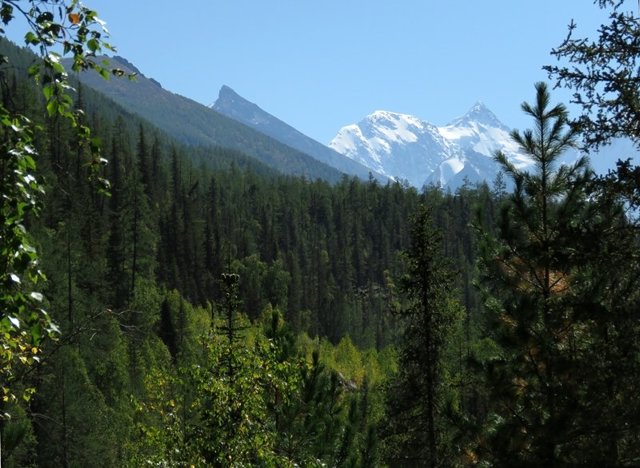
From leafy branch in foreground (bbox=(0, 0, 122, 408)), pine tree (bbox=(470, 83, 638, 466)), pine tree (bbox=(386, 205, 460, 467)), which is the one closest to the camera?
leafy branch in foreground (bbox=(0, 0, 122, 408))

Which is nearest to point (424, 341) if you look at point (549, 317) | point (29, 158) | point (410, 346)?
point (410, 346)

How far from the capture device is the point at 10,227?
384 centimetres

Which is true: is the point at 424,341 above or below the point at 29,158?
below

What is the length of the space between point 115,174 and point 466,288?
210 ft

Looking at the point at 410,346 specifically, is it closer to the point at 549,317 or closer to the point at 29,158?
the point at 549,317

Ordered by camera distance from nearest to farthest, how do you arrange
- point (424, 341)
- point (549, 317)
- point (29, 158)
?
1. point (29, 158)
2. point (549, 317)
3. point (424, 341)

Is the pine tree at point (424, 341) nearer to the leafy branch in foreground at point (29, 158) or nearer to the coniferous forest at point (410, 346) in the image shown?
the coniferous forest at point (410, 346)

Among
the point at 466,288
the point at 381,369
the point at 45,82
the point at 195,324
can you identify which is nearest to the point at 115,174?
the point at 195,324

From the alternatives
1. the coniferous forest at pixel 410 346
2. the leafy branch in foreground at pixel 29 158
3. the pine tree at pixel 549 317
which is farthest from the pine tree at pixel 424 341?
the leafy branch in foreground at pixel 29 158

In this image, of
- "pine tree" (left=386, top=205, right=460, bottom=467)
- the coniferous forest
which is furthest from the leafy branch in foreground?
"pine tree" (left=386, top=205, right=460, bottom=467)

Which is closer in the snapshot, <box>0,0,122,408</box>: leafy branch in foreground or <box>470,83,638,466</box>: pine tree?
<box>0,0,122,408</box>: leafy branch in foreground

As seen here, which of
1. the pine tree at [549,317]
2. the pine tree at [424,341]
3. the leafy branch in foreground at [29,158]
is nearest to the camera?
the leafy branch in foreground at [29,158]

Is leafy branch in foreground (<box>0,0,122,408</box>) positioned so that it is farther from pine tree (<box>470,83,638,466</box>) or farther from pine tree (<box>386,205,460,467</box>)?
pine tree (<box>386,205,460,467</box>)

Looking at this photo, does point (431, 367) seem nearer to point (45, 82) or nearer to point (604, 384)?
point (604, 384)
